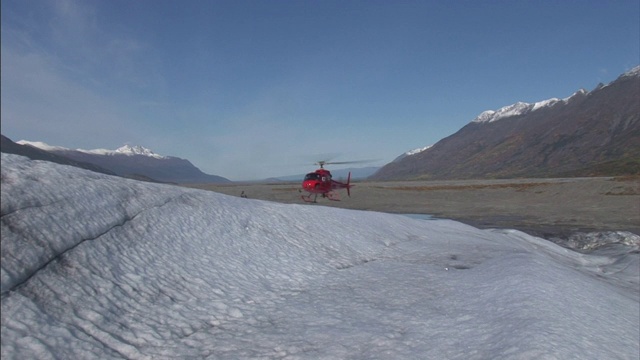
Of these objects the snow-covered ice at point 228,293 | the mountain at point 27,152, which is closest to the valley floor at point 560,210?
the snow-covered ice at point 228,293

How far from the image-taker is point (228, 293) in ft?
16.0

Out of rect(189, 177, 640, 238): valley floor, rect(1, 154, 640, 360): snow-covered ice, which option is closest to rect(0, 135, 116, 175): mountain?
rect(1, 154, 640, 360): snow-covered ice

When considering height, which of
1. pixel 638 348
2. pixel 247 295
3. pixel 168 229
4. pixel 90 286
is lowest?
pixel 638 348

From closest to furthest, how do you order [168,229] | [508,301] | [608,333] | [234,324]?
[234,324], [608,333], [508,301], [168,229]

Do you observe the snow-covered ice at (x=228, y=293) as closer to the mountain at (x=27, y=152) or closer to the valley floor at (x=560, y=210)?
the mountain at (x=27, y=152)

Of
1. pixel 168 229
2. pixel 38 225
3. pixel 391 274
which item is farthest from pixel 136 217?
pixel 391 274

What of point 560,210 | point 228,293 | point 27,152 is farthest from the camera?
point 560,210

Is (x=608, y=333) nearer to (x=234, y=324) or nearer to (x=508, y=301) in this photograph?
(x=508, y=301)

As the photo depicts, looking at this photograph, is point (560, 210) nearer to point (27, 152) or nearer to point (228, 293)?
point (228, 293)

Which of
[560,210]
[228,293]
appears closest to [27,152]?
[228,293]

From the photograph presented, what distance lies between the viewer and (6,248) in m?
3.45

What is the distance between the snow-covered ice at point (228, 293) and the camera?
3.56 m

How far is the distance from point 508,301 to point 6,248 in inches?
223

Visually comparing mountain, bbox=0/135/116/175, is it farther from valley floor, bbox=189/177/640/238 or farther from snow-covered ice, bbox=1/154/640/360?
valley floor, bbox=189/177/640/238
